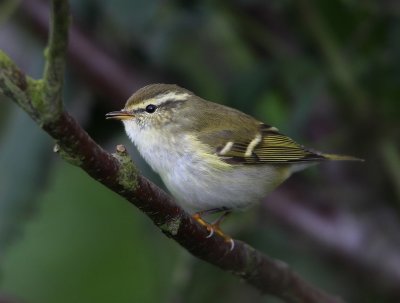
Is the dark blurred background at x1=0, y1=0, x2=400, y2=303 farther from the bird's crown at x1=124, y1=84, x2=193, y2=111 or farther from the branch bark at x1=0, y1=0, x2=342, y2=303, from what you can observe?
the branch bark at x1=0, y1=0, x2=342, y2=303

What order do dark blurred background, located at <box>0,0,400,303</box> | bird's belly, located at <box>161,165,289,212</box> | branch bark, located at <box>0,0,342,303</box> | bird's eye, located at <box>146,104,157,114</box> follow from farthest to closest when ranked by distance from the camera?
dark blurred background, located at <box>0,0,400,303</box> → bird's eye, located at <box>146,104,157,114</box> → bird's belly, located at <box>161,165,289,212</box> → branch bark, located at <box>0,0,342,303</box>

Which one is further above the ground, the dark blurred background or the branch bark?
the dark blurred background

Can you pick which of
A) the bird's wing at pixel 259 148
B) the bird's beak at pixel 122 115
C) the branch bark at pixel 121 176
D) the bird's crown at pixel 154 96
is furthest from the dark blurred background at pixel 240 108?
the branch bark at pixel 121 176

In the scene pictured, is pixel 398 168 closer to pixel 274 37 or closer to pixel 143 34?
pixel 274 37

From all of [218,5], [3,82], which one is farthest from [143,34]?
[3,82]

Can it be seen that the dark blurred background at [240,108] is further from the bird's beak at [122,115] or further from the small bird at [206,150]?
the bird's beak at [122,115]

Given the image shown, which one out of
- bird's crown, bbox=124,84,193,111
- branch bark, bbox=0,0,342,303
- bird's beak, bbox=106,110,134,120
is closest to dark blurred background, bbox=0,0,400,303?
bird's crown, bbox=124,84,193,111

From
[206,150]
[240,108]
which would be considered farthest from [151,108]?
[240,108]
